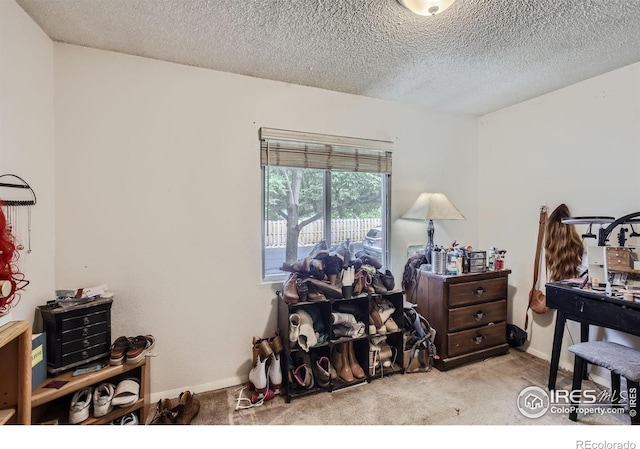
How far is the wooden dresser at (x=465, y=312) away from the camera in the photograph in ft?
7.73

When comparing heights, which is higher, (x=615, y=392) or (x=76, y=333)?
(x=76, y=333)

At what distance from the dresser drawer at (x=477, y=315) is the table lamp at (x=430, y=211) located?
50 cm

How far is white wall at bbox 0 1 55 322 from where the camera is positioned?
1.38m

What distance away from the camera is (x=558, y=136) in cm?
244

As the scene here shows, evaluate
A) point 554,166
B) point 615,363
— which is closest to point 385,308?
point 615,363

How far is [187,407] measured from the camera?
1.79m

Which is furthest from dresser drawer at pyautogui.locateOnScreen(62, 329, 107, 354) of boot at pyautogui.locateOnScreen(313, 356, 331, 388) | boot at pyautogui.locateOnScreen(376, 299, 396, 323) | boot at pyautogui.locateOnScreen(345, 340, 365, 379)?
boot at pyautogui.locateOnScreen(376, 299, 396, 323)

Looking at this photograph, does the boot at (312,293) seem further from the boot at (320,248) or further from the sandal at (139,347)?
the sandal at (139,347)

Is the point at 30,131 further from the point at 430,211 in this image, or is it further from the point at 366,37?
the point at 430,211

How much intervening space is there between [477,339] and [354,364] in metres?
1.10

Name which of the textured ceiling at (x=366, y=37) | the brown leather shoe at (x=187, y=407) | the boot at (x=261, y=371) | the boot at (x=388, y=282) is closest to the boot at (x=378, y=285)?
the boot at (x=388, y=282)

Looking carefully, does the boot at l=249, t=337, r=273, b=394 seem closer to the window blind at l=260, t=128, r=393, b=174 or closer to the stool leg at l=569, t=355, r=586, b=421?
the window blind at l=260, t=128, r=393, b=174

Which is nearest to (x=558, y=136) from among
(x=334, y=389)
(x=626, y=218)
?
(x=626, y=218)
